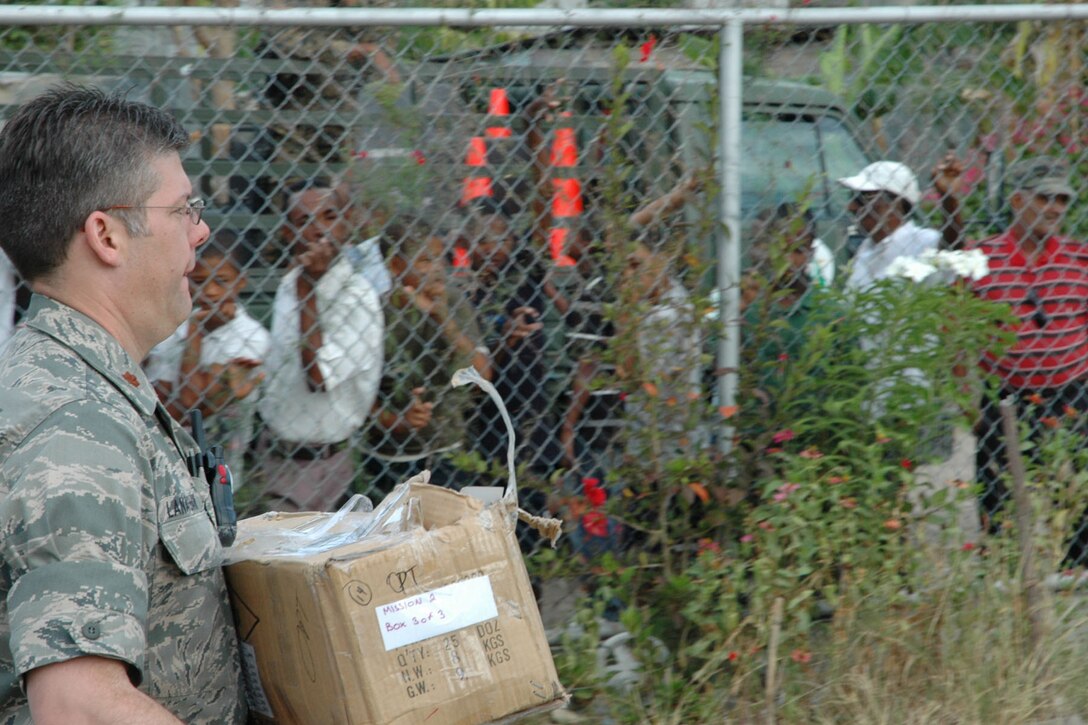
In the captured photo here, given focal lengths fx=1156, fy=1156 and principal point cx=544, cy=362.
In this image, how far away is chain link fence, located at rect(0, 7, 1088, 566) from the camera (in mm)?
3094

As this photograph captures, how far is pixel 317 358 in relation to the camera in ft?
10.6

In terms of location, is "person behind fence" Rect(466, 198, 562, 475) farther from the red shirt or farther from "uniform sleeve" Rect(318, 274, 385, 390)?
the red shirt

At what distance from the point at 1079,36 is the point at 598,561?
7.95ft

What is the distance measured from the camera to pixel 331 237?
314cm

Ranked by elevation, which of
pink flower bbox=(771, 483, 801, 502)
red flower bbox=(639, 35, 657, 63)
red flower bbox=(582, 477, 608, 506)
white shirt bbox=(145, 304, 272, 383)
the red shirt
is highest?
red flower bbox=(639, 35, 657, 63)

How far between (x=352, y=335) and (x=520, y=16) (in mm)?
992

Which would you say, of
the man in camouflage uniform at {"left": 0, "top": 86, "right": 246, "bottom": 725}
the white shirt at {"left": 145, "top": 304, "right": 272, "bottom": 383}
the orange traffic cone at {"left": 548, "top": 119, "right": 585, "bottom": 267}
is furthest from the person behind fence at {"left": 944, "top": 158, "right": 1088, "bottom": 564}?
the man in camouflage uniform at {"left": 0, "top": 86, "right": 246, "bottom": 725}

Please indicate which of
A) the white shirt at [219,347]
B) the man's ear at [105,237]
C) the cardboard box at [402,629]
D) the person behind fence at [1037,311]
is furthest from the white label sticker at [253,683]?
the person behind fence at [1037,311]

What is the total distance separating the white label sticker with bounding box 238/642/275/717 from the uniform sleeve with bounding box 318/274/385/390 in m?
1.48

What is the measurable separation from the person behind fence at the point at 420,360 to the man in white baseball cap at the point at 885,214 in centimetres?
132

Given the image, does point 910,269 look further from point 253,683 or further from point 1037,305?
point 253,683

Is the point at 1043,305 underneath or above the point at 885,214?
underneath

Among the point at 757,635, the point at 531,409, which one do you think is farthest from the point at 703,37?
the point at 757,635

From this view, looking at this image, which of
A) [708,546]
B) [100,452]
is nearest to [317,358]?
[708,546]
